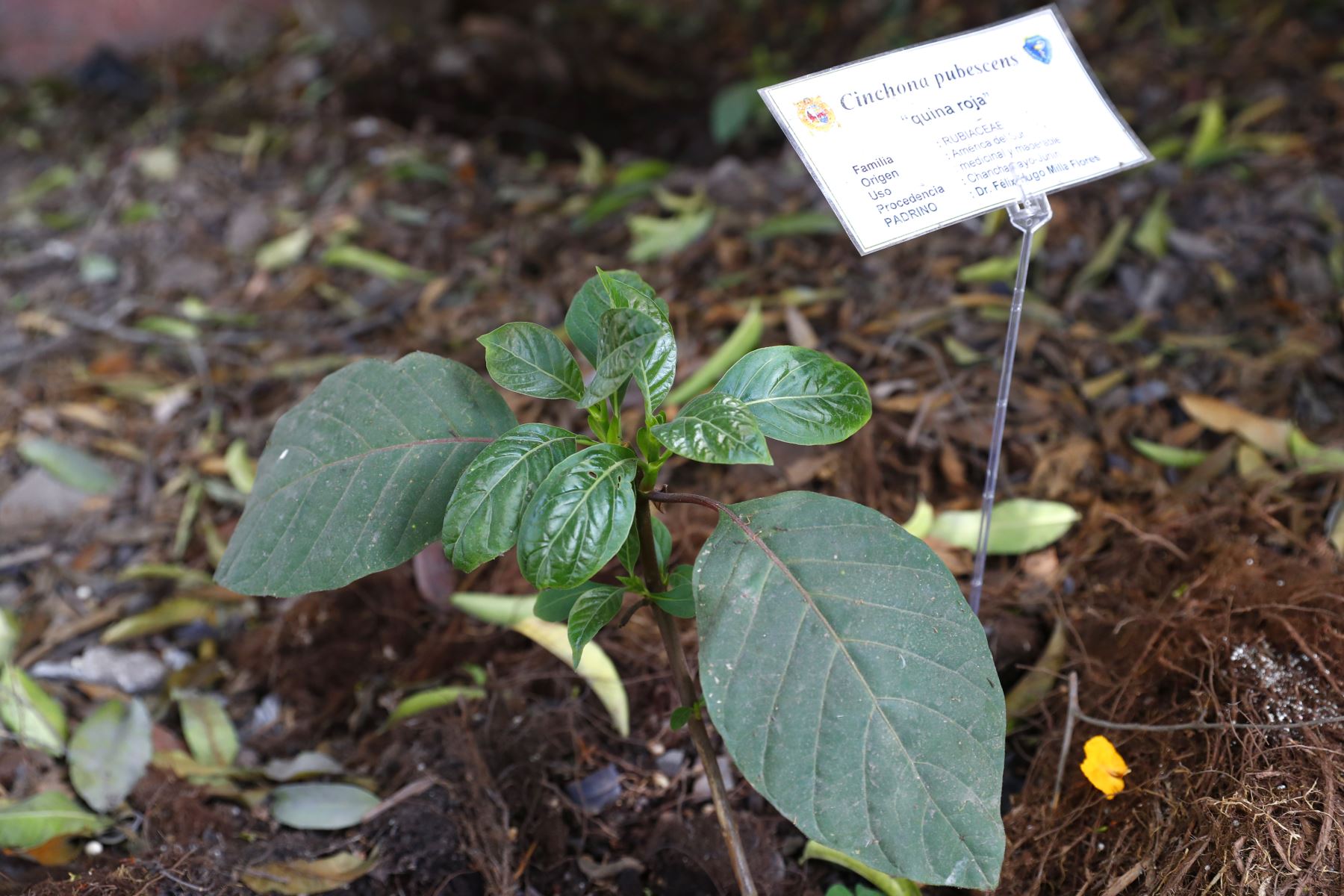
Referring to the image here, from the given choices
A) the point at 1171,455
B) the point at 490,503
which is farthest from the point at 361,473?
the point at 1171,455

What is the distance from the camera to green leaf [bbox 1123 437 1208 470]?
1.82 m

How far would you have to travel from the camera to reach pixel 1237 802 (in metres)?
1.07

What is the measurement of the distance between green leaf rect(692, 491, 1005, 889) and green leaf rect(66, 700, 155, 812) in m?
1.06

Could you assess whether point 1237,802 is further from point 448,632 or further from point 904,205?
point 448,632

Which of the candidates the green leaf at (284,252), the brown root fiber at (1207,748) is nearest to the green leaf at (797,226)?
the brown root fiber at (1207,748)

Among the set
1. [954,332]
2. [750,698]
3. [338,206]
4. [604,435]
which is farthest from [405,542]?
[338,206]

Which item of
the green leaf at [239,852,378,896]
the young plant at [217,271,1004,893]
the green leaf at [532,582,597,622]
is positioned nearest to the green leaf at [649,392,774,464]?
the young plant at [217,271,1004,893]

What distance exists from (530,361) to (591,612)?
0.92 feet

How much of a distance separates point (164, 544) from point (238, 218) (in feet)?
4.61

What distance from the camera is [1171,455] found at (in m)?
1.83

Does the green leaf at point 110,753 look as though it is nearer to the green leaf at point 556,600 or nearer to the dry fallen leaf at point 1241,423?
the green leaf at point 556,600

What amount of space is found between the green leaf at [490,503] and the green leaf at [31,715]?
1.05m

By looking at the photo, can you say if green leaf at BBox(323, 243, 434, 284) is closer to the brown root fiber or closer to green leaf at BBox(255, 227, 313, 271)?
green leaf at BBox(255, 227, 313, 271)

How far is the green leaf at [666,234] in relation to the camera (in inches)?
94.7
